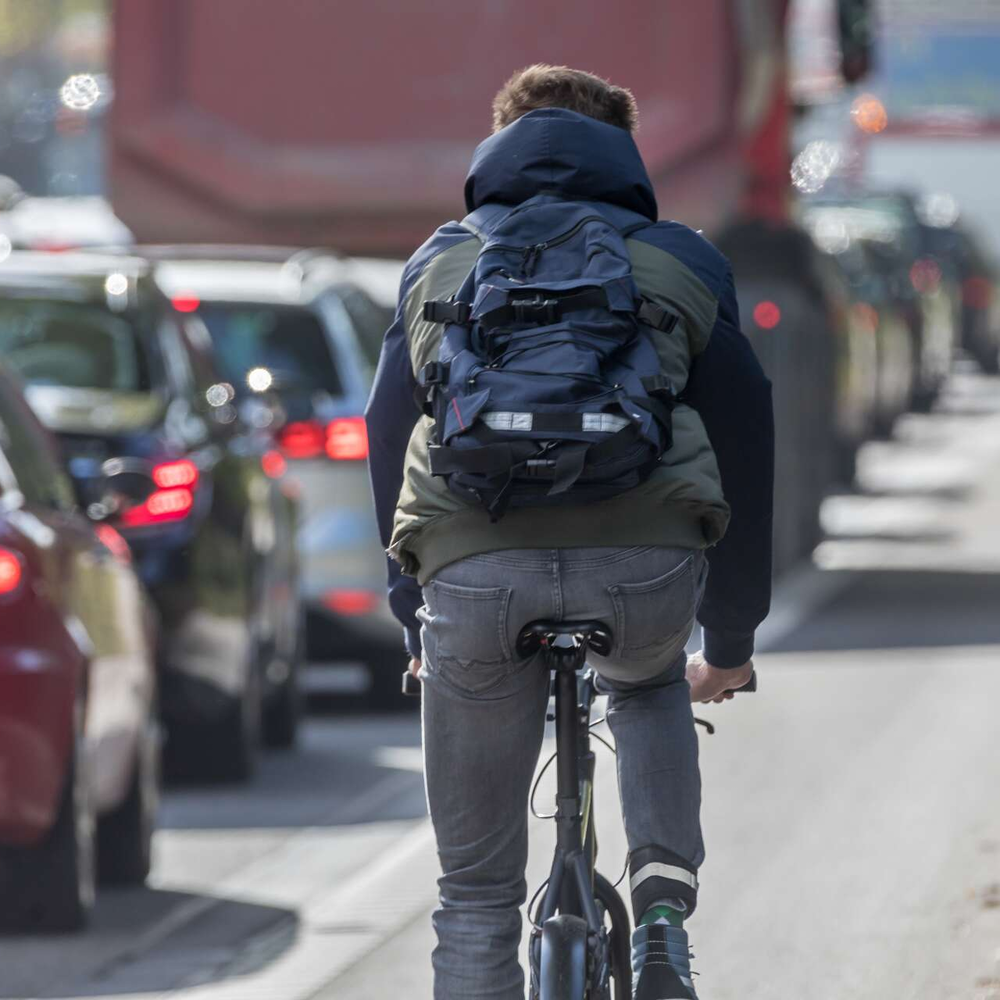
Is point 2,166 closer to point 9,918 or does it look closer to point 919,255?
point 919,255

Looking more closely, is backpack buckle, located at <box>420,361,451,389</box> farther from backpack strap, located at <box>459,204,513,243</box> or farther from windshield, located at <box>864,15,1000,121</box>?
windshield, located at <box>864,15,1000,121</box>

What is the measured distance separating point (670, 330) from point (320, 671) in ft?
33.3

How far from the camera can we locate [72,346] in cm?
1105

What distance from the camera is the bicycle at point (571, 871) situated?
15.7ft

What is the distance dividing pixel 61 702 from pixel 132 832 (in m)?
1.13

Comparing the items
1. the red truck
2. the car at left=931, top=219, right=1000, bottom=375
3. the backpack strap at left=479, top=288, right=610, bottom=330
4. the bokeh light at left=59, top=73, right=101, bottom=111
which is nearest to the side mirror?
the backpack strap at left=479, top=288, right=610, bottom=330

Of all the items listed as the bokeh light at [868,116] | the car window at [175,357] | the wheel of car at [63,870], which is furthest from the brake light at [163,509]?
the bokeh light at [868,116]

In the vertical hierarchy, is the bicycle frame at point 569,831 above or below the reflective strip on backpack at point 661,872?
above

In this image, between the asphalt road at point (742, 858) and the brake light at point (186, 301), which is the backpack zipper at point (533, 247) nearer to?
the asphalt road at point (742, 858)

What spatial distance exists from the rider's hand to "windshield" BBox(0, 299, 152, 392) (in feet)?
18.9

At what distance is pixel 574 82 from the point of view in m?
5.04

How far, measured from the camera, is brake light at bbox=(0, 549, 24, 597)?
7.71 m

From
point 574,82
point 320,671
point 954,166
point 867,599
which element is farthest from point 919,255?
point 574,82

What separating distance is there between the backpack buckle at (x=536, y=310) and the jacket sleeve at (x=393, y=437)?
269 millimetres
